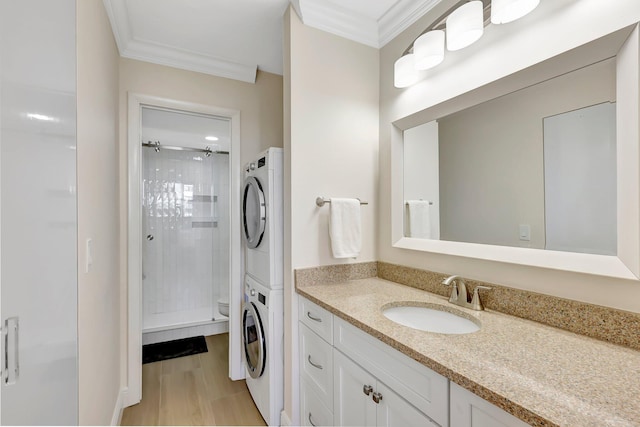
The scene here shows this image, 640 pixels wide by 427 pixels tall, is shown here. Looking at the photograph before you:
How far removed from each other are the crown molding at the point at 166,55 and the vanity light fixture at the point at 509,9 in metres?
1.77

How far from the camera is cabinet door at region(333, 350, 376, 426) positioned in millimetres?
1099

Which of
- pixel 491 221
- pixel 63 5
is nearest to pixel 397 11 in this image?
pixel 491 221

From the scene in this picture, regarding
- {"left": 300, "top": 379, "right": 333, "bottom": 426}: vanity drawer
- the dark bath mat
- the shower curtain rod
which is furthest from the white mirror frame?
the shower curtain rod

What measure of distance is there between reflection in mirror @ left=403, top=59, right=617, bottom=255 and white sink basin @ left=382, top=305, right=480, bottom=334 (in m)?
0.37

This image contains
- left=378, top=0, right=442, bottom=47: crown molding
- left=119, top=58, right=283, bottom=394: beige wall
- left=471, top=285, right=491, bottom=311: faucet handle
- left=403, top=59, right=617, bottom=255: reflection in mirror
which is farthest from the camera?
left=119, top=58, right=283, bottom=394: beige wall

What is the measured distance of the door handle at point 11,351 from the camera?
25.4 inches

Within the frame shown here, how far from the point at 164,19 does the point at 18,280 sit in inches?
70.7

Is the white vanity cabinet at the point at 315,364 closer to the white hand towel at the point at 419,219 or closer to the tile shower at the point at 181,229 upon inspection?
the white hand towel at the point at 419,219

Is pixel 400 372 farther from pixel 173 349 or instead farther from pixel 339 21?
pixel 173 349

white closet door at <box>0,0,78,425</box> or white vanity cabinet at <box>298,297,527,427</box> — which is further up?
white closet door at <box>0,0,78,425</box>

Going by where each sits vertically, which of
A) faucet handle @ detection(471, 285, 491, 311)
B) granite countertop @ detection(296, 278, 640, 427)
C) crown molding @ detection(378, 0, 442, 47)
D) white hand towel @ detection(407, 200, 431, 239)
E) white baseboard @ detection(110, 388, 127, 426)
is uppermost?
crown molding @ detection(378, 0, 442, 47)

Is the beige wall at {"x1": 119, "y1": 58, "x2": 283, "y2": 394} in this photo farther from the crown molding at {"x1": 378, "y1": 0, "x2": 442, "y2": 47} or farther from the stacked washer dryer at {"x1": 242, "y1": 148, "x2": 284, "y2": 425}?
the crown molding at {"x1": 378, "y1": 0, "x2": 442, "y2": 47}

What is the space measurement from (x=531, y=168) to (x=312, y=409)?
154 centimetres

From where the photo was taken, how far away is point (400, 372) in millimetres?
958
